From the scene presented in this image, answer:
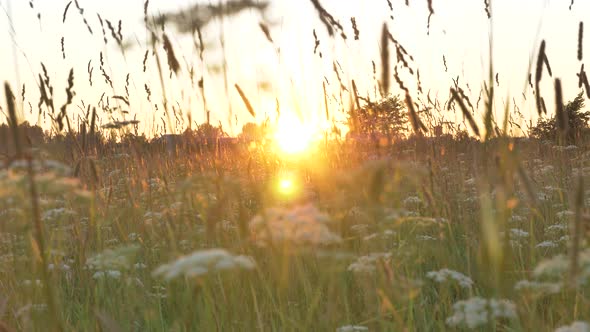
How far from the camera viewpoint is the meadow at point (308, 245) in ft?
3.84

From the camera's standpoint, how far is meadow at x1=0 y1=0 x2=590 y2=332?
117cm

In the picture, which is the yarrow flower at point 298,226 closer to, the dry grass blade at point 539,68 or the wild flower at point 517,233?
the dry grass blade at point 539,68

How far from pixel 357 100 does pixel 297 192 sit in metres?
0.57

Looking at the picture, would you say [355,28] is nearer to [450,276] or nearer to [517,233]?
[517,233]

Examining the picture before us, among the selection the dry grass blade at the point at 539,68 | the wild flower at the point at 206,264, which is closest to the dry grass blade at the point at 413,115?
the dry grass blade at the point at 539,68

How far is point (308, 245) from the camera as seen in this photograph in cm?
194

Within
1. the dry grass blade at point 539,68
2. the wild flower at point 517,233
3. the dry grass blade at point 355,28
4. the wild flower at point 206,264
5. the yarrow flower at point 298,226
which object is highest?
the dry grass blade at point 355,28

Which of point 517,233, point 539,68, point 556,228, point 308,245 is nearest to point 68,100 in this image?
point 308,245

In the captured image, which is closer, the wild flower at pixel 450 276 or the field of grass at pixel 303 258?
the field of grass at pixel 303 258

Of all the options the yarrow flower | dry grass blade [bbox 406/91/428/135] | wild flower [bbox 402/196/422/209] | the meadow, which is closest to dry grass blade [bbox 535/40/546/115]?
the meadow

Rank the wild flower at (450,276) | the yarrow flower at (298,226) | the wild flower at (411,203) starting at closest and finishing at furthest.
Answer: the yarrow flower at (298,226) < the wild flower at (450,276) < the wild flower at (411,203)

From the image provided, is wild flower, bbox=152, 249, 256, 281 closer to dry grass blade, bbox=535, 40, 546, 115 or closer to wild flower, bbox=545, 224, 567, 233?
dry grass blade, bbox=535, 40, 546, 115

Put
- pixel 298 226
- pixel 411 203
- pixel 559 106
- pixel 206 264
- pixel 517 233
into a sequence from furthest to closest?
1. pixel 411 203
2. pixel 517 233
3. pixel 559 106
4. pixel 298 226
5. pixel 206 264

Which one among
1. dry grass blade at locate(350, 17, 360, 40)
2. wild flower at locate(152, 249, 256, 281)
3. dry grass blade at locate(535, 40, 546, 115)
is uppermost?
dry grass blade at locate(350, 17, 360, 40)
